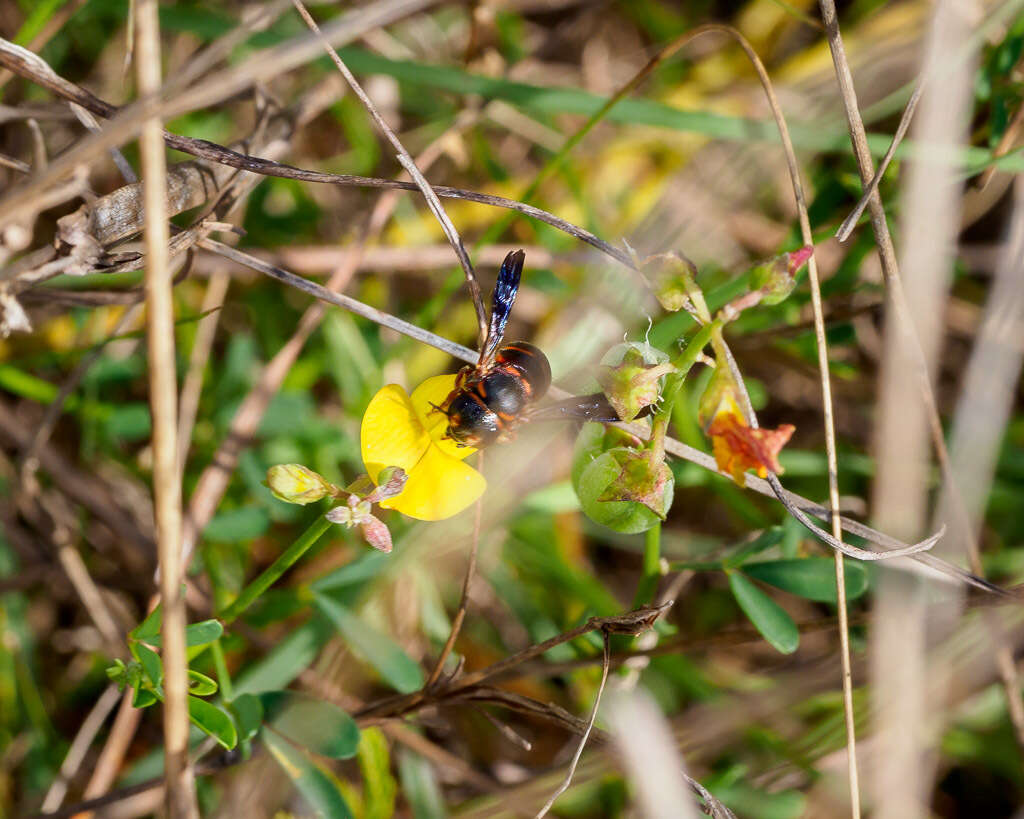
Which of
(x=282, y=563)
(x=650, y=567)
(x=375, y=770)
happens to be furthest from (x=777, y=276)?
(x=375, y=770)

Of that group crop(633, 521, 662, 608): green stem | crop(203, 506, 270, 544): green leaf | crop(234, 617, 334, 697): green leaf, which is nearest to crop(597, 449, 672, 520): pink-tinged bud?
crop(633, 521, 662, 608): green stem

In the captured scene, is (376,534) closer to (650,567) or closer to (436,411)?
(436,411)

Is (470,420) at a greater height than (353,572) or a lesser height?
greater

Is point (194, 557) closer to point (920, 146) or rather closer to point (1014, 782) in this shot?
point (920, 146)

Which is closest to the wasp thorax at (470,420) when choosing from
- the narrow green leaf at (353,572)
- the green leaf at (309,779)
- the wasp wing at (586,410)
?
the wasp wing at (586,410)

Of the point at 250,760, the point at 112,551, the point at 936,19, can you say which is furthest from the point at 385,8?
the point at 112,551

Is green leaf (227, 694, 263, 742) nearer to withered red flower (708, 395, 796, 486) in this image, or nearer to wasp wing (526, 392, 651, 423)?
wasp wing (526, 392, 651, 423)
